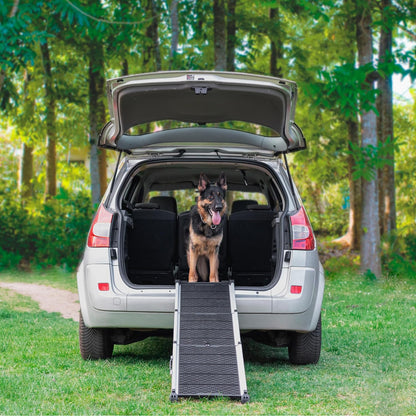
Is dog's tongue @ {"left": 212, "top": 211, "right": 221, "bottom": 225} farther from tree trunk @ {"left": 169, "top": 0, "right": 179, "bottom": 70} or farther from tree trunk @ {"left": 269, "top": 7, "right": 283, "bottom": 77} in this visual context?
tree trunk @ {"left": 269, "top": 7, "right": 283, "bottom": 77}

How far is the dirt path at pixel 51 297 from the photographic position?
10.8 meters

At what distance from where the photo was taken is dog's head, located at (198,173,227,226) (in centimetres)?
670

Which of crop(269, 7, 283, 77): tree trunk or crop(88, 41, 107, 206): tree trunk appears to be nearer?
crop(269, 7, 283, 77): tree trunk

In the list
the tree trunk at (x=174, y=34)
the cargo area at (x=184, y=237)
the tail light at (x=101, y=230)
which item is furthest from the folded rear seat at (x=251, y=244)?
the tree trunk at (x=174, y=34)

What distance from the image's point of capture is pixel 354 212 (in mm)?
21547

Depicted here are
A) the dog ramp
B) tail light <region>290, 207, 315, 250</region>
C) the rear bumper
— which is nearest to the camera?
the dog ramp

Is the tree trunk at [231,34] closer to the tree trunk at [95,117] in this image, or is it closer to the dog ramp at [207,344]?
the tree trunk at [95,117]

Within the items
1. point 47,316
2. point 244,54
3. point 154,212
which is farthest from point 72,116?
point 154,212

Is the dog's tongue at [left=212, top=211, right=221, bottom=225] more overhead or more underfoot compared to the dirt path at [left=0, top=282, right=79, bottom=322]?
more overhead

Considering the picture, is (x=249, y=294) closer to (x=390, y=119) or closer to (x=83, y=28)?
(x=83, y=28)

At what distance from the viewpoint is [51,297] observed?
40.3 ft

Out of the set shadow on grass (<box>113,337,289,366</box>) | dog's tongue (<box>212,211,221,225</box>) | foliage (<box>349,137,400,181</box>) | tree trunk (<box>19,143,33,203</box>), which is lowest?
shadow on grass (<box>113,337,289,366</box>)

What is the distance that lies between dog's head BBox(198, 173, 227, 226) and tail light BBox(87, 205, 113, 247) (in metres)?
1.02

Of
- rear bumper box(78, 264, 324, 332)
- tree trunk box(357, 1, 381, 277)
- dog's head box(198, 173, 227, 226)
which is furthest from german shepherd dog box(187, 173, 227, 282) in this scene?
tree trunk box(357, 1, 381, 277)
